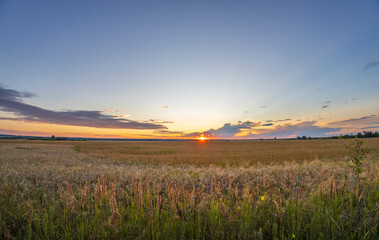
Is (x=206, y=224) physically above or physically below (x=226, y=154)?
above

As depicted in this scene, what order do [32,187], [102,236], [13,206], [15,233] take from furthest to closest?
1. [32,187]
2. [13,206]
3. [15,233]
4. [102,236]

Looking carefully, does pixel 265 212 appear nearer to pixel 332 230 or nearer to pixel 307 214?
pixel 307 214

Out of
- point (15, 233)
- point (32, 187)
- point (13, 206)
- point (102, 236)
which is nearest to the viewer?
point (102, 236)

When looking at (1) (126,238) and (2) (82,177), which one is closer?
(1) (126,238)

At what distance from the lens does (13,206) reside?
16.2ft

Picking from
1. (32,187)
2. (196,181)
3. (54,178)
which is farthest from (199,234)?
(54,178)

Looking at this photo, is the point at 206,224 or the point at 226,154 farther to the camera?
the point at 226,154

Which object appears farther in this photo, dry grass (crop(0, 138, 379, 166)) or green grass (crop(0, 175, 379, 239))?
dry grass (crop(0, 138, 379, 166))

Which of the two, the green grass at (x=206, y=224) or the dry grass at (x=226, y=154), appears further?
the dry grass at (x=226, y=154)

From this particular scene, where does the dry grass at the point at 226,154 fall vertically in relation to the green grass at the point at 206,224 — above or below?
below

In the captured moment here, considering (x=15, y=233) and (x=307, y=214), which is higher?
(x=307, y=214)

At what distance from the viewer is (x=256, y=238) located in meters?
3.43

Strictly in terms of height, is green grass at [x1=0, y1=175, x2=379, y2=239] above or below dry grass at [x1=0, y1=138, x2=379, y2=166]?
above

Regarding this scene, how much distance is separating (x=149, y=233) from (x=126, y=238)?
47 cm
